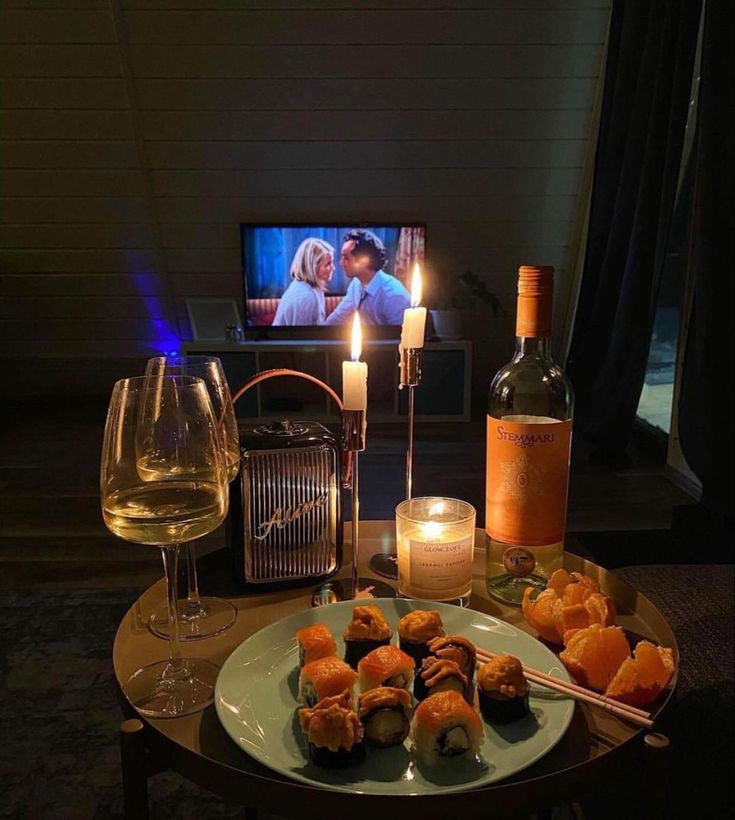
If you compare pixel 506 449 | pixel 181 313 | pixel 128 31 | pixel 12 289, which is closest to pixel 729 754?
pixel 506 449

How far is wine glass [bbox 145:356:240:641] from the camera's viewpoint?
0.77 m

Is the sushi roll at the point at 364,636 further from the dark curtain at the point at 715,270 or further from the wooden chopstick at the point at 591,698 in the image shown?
the dark curtain at the point at 715,270

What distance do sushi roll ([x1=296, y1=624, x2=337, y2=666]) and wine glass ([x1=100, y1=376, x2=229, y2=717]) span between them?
0.30 feet

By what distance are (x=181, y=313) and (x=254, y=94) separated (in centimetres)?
134

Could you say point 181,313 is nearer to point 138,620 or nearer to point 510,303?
point 510,303

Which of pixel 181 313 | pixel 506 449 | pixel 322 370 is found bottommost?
pixel 322 370

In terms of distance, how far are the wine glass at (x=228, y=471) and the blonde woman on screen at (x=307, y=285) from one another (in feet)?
9.90

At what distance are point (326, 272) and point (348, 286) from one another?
141 mm

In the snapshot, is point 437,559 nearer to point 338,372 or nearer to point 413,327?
point 413,327

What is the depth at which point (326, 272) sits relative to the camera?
381 centimetres

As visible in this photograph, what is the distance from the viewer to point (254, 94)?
3287mm

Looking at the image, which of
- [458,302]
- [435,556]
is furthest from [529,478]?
[458,302]

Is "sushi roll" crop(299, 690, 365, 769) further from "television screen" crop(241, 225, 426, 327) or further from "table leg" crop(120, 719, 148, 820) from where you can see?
"television screen" crop(241, 225, 426, 327)

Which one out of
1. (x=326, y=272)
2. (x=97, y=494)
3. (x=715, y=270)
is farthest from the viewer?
(x=326, y=272)
